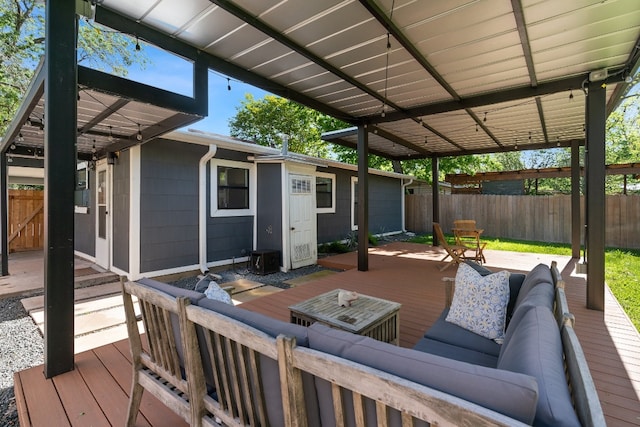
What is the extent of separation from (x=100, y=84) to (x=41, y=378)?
2383 millimetres

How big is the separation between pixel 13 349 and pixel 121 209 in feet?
9.75

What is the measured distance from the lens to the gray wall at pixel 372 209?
9.39 meters

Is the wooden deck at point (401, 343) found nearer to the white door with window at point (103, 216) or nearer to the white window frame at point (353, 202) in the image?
the white door with window at point (103, 216)

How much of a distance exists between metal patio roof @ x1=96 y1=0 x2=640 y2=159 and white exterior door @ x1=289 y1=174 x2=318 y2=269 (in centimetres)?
206

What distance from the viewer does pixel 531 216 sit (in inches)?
425

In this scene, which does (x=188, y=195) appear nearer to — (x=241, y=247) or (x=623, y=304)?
(x=241, y=247)

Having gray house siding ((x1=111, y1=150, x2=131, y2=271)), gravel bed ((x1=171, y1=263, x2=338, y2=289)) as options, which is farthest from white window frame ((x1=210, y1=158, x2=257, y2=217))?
gray house siding ((x1=111, y1=150, x2=131, y2=271))

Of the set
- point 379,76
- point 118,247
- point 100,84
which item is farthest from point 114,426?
point 118,247

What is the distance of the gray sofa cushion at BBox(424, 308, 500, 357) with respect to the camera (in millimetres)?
2137

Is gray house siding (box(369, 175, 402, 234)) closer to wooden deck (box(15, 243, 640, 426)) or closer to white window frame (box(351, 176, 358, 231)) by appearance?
white window frame (box(351, 176, 358, 231))

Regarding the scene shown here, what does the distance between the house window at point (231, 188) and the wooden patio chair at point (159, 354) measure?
4.44m

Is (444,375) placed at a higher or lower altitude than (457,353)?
higher

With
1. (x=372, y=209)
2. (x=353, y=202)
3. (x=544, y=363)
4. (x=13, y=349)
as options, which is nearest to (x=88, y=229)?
(x=13, y=349)

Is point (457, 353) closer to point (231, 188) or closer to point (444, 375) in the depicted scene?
point (444, 375)
